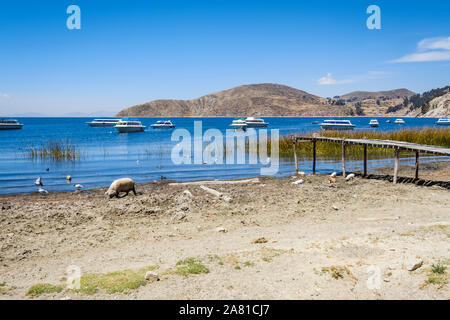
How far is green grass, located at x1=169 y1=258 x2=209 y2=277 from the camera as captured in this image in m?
8.10

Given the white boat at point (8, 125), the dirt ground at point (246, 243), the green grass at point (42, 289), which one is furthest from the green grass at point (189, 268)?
the white boat at point (8, 125)

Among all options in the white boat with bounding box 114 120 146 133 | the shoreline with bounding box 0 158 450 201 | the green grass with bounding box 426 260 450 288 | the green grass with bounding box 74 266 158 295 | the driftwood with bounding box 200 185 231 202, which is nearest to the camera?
the green grass with bounding box 426 260 450 288

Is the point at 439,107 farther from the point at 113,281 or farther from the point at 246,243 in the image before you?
the point at 113,281

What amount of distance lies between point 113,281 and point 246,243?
159 inches

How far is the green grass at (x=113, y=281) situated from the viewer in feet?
23.9

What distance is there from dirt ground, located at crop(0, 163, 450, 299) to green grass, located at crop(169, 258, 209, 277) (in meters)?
0.08

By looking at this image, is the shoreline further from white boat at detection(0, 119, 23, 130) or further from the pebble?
white boat at detection(0, 119, 23, 130)

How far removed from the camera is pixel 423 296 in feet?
22.3

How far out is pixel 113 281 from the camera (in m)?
7.67

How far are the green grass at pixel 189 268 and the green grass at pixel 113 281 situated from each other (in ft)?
2.21

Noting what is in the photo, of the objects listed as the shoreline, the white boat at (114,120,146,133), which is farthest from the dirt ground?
the white boat at (114,120,146,133)
